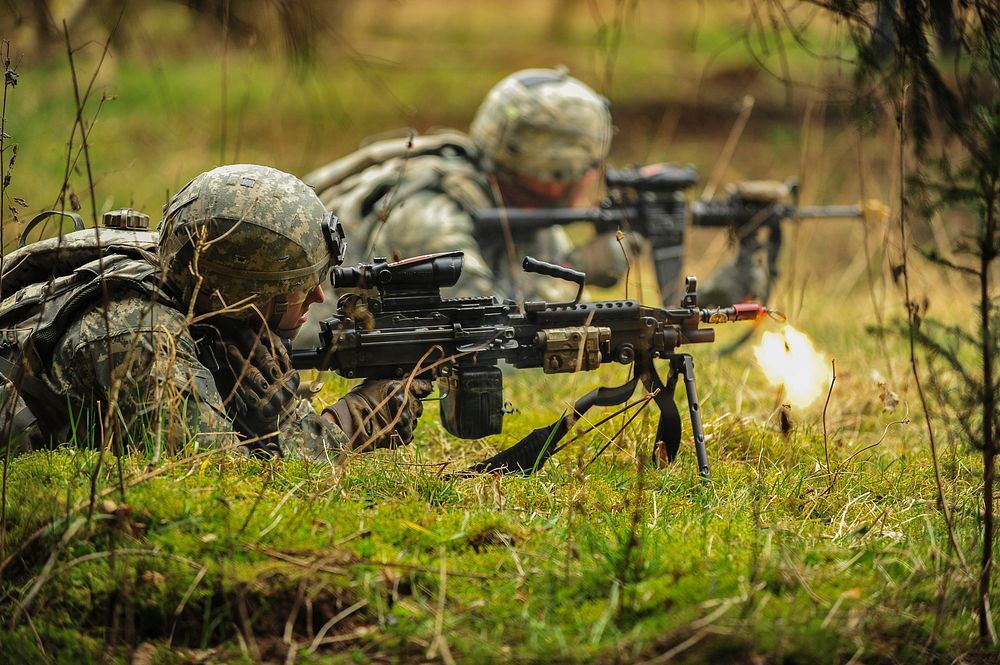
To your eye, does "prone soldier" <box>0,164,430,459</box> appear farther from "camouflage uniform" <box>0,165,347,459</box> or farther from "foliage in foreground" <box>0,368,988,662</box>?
"foliage in foreground" <box>0,368,988,662</box>

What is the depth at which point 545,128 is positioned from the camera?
23.9ft

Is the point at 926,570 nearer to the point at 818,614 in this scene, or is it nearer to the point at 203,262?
the point at 818,614

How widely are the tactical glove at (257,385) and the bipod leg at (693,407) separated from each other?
1.56 metres

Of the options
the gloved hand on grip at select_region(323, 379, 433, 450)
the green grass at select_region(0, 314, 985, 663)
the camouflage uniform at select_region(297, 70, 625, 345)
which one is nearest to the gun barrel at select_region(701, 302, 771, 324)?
the green grass at select_region(0, 314, 985, 663)

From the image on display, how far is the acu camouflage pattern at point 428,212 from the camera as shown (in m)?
6.92

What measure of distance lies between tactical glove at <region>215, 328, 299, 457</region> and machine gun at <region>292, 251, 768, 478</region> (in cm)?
12

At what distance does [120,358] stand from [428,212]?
3.63m

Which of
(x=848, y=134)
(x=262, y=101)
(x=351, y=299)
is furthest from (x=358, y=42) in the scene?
(x=351, y=299)

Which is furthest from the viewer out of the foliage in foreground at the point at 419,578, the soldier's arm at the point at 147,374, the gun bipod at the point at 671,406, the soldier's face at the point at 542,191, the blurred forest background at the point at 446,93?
the blurred forest background at the point at 446,93

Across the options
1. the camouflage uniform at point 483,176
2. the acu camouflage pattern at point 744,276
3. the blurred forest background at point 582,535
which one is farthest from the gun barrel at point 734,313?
the acu camouflage pattern at point 744,276

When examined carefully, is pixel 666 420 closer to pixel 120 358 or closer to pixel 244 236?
pixel 244 236

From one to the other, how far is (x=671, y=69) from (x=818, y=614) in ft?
52.9

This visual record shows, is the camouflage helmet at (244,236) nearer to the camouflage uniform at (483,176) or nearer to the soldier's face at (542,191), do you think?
the camouflage uniform at (483,176)

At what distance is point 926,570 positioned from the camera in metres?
3.22
